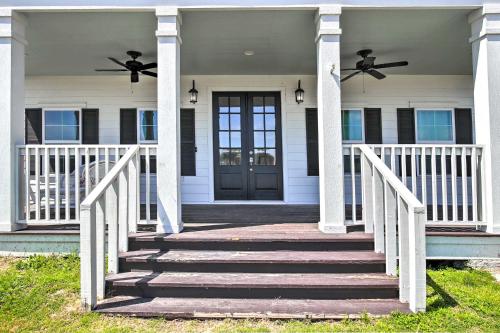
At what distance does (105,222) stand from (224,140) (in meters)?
3.36

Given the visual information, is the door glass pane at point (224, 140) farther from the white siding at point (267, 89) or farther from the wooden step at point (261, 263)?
the wooden step at point (261, 263)

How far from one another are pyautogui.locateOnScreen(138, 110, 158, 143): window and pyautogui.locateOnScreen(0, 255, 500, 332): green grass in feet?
10.4

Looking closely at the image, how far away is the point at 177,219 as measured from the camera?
3463 millimetres

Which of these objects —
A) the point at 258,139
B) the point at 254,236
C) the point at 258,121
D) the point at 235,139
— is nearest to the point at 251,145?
the point at 258,139

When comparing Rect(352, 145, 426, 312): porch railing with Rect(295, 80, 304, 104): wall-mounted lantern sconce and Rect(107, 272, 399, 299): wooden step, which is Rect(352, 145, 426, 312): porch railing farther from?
Rect(295, 80, 304, 104): wall-mounted lantern sconce

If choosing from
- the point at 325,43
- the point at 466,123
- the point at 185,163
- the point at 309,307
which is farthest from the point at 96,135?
the point at 466,123

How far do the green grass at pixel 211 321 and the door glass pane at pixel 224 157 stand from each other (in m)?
3.23

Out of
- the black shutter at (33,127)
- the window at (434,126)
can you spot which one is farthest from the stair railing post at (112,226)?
the window at (434,126)

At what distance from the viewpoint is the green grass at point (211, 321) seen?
2355mm

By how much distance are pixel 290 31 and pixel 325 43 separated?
0.83m

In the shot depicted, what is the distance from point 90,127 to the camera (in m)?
5.98

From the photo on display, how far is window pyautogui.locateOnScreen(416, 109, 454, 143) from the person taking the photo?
6055 mm

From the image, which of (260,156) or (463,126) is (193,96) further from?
(463,126)

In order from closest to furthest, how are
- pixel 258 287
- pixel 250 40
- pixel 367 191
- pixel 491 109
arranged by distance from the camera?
pixel 258 287, pixel 367 191, pixel 491 109, pixel 250 40
